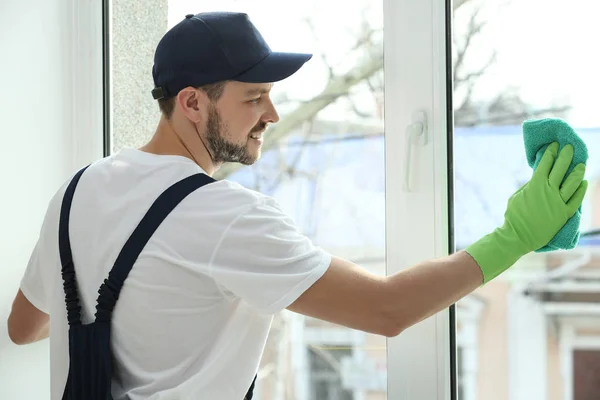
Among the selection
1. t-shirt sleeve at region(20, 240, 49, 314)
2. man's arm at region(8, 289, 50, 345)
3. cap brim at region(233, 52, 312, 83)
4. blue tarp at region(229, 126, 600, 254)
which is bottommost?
man's arm at region(8, 289, 50, 345)

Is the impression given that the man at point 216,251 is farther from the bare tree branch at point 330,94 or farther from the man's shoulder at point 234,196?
the bare tree branch at point 330,94

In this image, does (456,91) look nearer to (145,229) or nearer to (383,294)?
(383,294)

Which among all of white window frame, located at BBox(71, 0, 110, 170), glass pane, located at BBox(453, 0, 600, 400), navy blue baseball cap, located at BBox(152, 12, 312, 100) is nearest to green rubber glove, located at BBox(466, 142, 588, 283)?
glass pane, located at BBox(453, 0, 600, 400)

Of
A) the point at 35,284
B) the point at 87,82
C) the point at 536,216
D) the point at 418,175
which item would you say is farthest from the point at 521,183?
the point at 87,82

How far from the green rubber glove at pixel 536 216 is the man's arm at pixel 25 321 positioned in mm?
850

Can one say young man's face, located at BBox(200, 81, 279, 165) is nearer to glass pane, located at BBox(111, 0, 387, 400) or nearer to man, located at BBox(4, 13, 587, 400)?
man, located at BBox(4, 13, 587, 400)

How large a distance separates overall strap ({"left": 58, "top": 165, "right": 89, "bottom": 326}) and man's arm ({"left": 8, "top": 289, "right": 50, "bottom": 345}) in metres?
0.25

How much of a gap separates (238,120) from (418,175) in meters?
0.42

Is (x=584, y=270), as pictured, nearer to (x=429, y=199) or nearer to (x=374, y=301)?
(x=429, y=199)

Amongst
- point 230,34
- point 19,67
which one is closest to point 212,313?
point 230,34

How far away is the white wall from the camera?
73.9 inches


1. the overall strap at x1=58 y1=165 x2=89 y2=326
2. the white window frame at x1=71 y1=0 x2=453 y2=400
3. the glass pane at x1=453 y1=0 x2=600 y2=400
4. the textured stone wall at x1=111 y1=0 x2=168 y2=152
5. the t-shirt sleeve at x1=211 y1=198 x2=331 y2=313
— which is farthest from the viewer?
the textured stone wall at x1=111 y1=0 x2=168 y2=152

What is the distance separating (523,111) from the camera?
63.0 inches

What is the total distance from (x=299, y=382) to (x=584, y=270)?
662 millimetres
